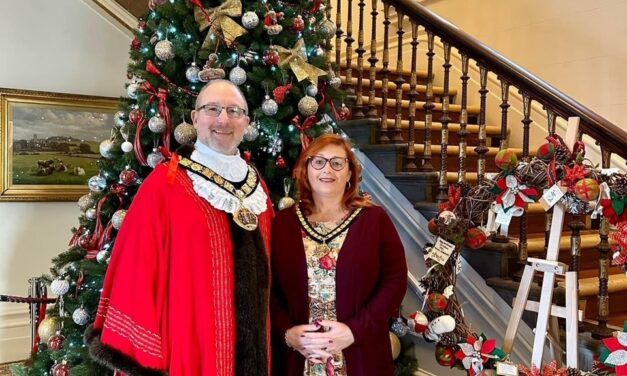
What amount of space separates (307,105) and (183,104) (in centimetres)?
52

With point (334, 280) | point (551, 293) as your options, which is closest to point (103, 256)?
point (334, 280)

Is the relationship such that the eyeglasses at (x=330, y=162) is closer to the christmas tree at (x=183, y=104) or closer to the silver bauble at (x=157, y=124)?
the christmas tree at (x=183, y=104)

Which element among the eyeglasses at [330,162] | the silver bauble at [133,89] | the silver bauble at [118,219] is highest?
the silver bauble at [133,89]

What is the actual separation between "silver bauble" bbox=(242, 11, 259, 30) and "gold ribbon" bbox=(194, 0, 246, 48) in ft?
0.09

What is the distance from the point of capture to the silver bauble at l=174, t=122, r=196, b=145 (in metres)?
2.02

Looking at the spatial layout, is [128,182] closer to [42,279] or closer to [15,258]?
[42,279]

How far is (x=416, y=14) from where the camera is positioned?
273cm

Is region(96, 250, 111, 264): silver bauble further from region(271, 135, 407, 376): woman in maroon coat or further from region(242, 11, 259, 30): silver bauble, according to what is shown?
region(242, 11, 259, 30): silver bauble

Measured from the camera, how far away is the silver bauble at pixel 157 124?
2035mm

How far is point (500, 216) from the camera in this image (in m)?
1.84

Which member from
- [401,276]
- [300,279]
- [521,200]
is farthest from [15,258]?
[521,200]

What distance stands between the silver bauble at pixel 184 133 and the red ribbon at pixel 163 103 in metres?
0.06

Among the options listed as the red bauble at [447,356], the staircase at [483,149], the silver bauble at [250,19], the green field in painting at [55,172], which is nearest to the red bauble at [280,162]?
the silver bauble at [250,19]

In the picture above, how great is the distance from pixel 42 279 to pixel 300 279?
1.86 metres
